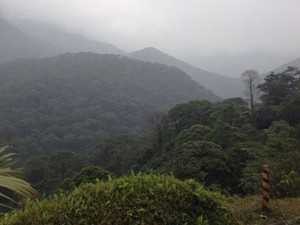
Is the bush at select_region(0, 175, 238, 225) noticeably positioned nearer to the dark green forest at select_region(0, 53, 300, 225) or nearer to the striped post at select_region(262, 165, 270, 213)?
the dark green forest at select_region(0, 53, 300, 225)

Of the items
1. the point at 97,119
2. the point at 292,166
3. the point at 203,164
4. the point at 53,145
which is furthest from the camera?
the point at 97,119

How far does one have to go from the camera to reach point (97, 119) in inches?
3725

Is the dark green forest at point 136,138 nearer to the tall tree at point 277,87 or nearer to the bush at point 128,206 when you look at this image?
the bush at point 128,206

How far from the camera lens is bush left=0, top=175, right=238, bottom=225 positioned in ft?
12.6

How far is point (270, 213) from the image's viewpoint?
6391 millimetres

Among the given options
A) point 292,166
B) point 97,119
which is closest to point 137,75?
point 97,119

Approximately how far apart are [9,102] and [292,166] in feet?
308

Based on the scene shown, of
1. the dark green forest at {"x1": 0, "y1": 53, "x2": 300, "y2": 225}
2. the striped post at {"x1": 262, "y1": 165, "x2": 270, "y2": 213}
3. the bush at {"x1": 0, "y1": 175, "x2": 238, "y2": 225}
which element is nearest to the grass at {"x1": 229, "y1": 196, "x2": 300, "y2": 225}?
the striped post at {"x1": 262, "y1": 165, "x2": 270, "y2": 213}

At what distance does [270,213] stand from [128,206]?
3.25 metres

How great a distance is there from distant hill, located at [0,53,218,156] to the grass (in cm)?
6426

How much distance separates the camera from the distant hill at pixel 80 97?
80938 mm

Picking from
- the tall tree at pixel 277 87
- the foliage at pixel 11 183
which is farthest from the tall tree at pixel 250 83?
the foliage at pixel 11 183

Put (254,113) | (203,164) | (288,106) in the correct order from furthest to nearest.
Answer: (254,113), (288,106), (203,164)

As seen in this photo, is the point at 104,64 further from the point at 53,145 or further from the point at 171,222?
the point at 171,222
